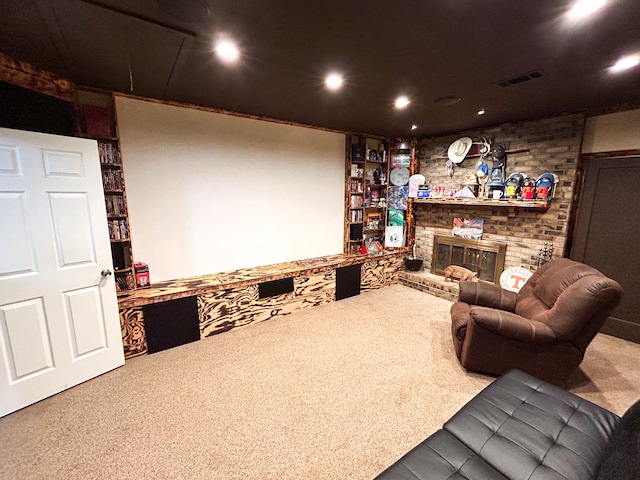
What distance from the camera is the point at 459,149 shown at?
4.16 meters

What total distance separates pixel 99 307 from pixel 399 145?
15.0 ft

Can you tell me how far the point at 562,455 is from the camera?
1.22m

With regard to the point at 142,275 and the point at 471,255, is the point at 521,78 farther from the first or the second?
the point at 142,275

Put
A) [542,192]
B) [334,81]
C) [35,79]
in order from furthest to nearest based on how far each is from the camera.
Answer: [542,192], [334,81], [35,79]

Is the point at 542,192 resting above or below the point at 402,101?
below

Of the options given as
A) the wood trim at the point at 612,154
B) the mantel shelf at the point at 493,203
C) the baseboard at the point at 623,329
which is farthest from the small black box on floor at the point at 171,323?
the wood trim at the point at 612,154

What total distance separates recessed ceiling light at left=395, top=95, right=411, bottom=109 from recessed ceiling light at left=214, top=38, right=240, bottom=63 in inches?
62.4

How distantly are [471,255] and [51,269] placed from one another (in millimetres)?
4869

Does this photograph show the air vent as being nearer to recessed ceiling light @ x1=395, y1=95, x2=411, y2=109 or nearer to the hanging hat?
recessed ceiling light @ x1=395, y1=95, x2=411, y2=109

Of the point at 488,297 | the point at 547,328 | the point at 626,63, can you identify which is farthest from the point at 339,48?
the point at 488,297

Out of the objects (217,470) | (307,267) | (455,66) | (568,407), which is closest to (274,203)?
(307,267)

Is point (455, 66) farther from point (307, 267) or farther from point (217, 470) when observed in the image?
point (217, 470)

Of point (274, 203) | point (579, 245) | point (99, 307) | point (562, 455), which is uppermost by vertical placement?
point (274, 203)

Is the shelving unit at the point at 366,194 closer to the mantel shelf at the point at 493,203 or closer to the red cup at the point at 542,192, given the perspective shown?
the mantel shelf at the point at 493,203
